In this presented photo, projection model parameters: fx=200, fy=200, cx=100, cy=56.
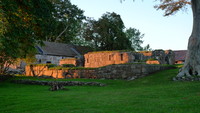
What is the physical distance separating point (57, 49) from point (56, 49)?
35 cm

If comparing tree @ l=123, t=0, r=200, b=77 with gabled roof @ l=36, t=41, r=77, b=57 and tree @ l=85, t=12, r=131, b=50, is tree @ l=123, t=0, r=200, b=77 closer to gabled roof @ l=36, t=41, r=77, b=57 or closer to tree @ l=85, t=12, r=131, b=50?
tree @ l=85, t=12, r=131, b=50

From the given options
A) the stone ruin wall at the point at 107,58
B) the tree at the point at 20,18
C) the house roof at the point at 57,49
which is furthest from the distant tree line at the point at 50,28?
the stone ruin wall at the point at 107,58

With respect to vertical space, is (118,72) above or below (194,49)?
below

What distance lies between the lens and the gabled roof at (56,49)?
143ft

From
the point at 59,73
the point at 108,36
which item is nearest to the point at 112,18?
the point at 108,36

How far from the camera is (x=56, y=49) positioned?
4619cm

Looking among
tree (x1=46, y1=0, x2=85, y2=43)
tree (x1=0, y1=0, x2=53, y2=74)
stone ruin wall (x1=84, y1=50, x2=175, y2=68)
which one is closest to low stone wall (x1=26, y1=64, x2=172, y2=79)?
stone ruin wall (x1=84, y1=50, x2=175, y2=68)

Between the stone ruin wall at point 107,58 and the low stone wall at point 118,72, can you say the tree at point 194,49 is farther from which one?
the stone ruin wall at point 107,58

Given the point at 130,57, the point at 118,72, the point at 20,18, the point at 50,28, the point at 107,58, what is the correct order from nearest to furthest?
the point at 20,18
the point at 50,28
the point at 118,72
the point at 130,57
the point at 107,58

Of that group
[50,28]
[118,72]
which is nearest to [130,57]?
[118,72]

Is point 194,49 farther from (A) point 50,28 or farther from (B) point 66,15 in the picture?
(B) point 66,15

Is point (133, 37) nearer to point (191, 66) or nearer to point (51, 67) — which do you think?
point (51, 67)

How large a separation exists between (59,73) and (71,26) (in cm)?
3764

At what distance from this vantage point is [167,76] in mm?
16938
